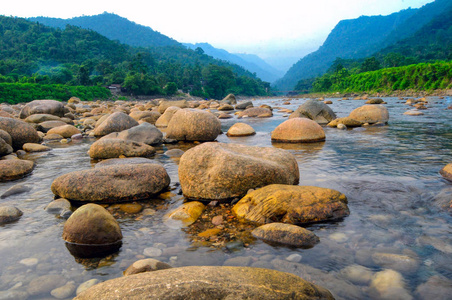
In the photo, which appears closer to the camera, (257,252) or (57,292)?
(57,292)

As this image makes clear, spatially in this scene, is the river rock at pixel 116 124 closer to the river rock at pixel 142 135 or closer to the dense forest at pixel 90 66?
the river rock at pixel 142 135

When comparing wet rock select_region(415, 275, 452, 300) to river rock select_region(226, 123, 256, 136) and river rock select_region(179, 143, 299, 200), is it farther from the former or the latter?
river rock select_region(226, 123, 256, 136)

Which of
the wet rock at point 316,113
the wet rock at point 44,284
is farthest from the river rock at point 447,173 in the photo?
the wet rock at point 316,113

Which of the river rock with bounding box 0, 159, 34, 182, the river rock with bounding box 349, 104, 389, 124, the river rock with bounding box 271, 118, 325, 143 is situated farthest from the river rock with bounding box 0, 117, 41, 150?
the river rock with bounding box 349, 104, 389, 124

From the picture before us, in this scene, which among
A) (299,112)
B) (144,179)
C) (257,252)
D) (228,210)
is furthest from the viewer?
(299,112)

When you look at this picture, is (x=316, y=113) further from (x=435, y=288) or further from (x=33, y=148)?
(x=435, y=288)

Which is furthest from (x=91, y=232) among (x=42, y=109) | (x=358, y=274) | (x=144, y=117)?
(x=42, y=109)

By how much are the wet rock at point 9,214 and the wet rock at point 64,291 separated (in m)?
2.31

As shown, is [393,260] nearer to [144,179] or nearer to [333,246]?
[333,246]

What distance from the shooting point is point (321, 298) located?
8.09 feet

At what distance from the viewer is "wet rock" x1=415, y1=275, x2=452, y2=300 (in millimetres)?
2682

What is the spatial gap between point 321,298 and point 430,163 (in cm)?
621

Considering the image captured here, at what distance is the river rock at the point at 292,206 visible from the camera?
14.0 ft

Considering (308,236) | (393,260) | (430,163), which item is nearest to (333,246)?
(308,236)
